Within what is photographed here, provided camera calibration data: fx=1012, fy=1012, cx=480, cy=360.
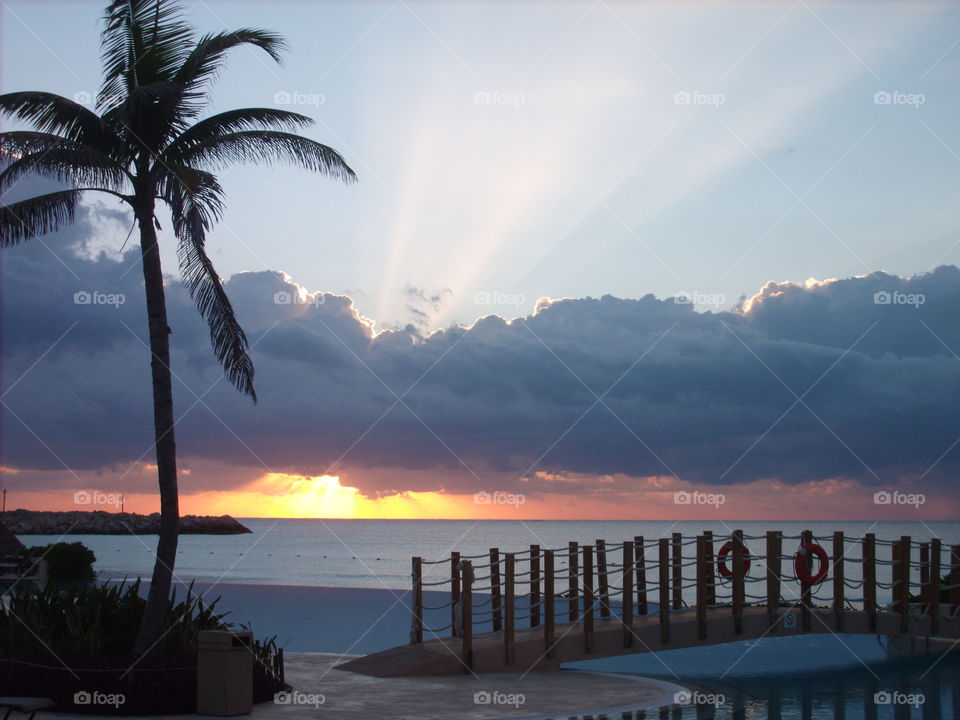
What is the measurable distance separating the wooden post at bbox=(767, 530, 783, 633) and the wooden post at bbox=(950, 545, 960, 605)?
380 centimetres

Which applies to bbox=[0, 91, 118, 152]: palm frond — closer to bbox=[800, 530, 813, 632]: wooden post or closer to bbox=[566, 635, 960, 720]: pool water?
bbox=[566, 635, 960, 720]: pool water

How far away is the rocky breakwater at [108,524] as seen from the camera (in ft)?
416

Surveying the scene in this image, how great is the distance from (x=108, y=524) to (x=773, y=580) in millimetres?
136235

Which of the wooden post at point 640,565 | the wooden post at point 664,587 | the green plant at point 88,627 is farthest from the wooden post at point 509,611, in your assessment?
the green plant at point 88,627

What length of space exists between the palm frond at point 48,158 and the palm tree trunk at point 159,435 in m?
0.78

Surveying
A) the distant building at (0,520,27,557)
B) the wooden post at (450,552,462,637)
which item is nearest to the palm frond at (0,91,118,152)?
the wooden post at (450,552,462,637)

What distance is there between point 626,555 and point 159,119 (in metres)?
9.37

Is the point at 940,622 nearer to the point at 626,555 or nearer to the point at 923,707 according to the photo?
the point at 923,707

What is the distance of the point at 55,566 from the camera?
32.7 m

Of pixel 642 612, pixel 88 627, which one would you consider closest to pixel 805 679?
pixel 642 612

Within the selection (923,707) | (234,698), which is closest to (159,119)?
(234,698)

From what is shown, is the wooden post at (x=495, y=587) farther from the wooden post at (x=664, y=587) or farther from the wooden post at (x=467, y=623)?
the wooden post at (x=664, y=587)

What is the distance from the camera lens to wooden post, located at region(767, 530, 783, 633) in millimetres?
16703

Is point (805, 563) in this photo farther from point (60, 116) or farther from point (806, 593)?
point (60, 116)
